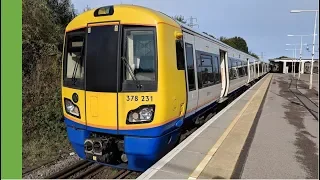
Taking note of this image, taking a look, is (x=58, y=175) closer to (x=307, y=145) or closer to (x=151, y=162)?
(x=151, y=162)

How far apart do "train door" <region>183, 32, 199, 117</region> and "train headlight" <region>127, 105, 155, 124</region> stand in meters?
1.37

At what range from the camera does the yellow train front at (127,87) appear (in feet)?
16.4

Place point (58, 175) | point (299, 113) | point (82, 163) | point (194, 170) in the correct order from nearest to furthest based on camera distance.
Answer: point (194, 170) < point (58, 175) < point (82, 163) < point (299, 113)

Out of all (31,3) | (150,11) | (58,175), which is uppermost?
(31,3)

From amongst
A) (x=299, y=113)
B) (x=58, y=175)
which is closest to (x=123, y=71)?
(x=58, y=175)

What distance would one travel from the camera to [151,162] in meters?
5.21

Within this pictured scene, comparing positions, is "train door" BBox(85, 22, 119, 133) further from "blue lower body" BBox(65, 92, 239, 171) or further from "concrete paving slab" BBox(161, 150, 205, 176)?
"concrete paving slab" BBox(161, 150, 205, 176)

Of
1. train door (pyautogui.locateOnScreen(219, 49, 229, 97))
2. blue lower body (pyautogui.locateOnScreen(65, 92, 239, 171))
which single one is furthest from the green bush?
train door (pyautogui.locateOnScreen(219, 49, 229, 97))

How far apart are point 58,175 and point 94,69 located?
7.51ft

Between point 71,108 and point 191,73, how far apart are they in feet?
8.46

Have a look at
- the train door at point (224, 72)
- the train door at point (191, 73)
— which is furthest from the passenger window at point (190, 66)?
the train door at point (224, 72)

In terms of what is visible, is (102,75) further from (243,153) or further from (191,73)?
(243,153)

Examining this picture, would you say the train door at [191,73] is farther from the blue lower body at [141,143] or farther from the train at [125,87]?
the blue lower body at [141,143]

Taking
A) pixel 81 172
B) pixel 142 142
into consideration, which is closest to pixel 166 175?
pixel 142 142
